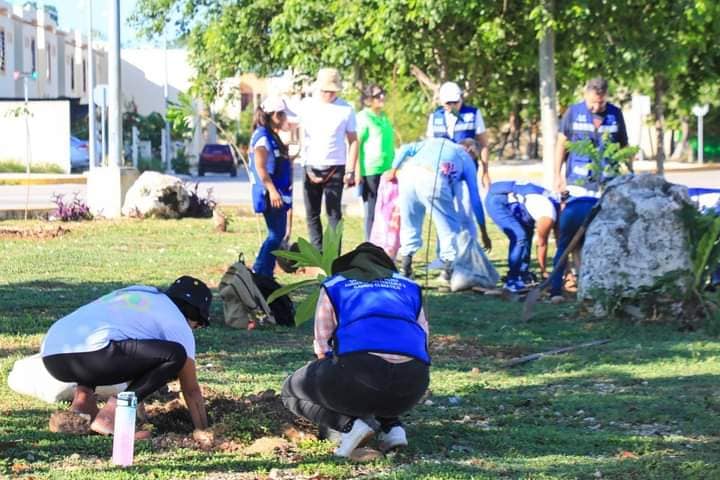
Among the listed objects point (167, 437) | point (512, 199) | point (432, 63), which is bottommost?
point (167, 437)

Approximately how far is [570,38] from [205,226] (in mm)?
6832

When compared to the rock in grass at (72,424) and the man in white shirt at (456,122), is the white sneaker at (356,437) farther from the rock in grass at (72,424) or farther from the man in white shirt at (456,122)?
the man in white shirt at (456,122)

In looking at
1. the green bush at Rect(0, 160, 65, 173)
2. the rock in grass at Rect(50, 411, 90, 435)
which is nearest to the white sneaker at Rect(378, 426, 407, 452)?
the rock in grass at Rect(50, 411, 90, 435)

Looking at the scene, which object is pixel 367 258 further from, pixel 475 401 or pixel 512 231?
pixel 512 231

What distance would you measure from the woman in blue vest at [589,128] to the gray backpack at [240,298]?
3426 millimetres

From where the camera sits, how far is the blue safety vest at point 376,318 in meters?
6.10

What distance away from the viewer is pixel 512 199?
12578 millimetres

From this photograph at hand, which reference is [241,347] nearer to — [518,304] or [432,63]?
[518,304]

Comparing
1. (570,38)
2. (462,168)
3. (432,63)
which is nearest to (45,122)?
(432,63)

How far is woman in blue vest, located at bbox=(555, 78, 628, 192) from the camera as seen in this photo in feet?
39.1

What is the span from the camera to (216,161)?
5319cm

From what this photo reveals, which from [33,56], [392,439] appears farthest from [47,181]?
[392,439]

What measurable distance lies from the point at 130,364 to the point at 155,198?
14.0 m

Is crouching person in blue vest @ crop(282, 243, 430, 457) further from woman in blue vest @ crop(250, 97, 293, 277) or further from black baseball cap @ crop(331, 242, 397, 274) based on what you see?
woman in blue vest @ crop(250, 97, 293, 277)
